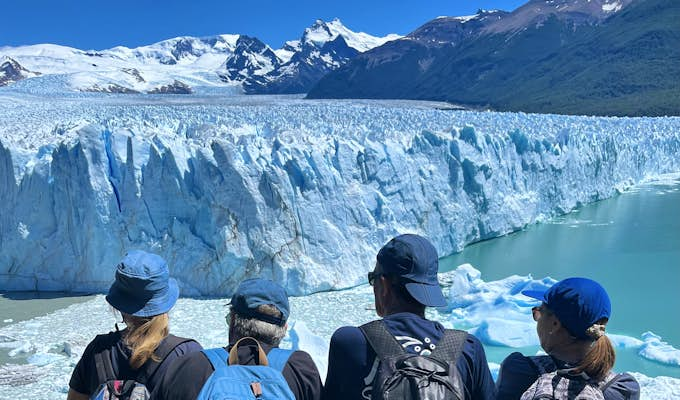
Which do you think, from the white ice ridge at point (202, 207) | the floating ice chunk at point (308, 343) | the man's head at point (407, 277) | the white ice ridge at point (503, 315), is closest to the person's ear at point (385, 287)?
the man's head at point (407, 277)

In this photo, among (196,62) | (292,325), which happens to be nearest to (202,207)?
(292,325)

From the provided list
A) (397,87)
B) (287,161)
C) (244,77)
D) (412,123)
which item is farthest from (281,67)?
(287,161)

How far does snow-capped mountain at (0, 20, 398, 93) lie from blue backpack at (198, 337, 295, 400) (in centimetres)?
2787

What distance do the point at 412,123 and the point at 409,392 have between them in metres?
9.16

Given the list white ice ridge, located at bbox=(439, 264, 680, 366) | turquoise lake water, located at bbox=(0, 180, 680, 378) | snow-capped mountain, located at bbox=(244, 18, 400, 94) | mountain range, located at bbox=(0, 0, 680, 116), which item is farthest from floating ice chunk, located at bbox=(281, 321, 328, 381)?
snow-capped mountain, located at bbox=(244, 18, 400, 94)

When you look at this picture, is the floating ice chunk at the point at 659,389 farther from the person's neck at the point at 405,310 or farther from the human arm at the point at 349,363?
the human arm at the point at 349,363

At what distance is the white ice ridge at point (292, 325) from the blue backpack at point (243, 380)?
2367 millimetres

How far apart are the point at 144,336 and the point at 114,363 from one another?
3.4 inches

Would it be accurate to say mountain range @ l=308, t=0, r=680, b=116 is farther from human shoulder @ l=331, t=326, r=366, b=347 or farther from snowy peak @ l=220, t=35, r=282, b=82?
human shoulder @ l=331, t=326, r=366, b=347

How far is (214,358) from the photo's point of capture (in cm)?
121

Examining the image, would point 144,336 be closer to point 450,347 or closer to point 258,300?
point 258,300

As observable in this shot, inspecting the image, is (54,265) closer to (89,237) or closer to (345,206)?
(89,237)

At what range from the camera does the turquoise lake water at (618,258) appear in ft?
16.8

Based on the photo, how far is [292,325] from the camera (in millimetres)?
4543
